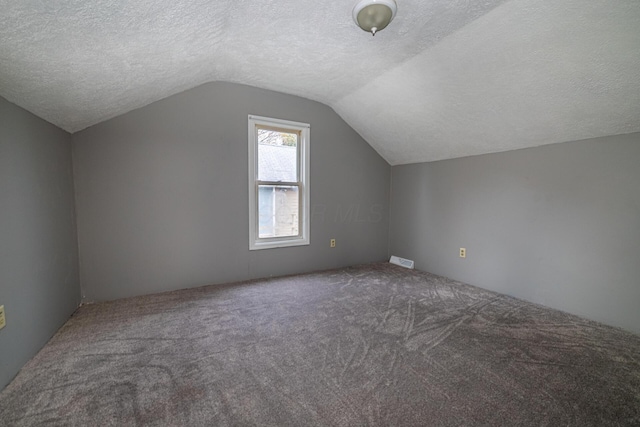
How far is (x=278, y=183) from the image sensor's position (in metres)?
3.52

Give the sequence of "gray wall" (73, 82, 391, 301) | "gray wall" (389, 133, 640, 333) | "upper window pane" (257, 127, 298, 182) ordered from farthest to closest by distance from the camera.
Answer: "upper window pane" (257, 127, 298, 182) < "gray wall" (73, 82, 391, 301) < "gray wall" (389, 133, 640, 333)

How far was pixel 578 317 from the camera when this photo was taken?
7.83ft

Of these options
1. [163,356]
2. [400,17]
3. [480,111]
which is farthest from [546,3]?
[163,356]

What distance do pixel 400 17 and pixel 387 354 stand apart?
2.29m

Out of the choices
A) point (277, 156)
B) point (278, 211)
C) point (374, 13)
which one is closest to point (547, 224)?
point (374, 13)

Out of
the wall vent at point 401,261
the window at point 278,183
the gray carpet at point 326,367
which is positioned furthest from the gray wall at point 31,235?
the wall vent at point 401,261

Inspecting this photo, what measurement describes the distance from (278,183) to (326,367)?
2.38m

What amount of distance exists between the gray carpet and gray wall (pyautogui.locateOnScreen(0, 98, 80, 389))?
164 mm

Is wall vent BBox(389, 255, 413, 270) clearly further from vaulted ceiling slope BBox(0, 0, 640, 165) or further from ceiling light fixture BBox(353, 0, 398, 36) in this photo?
ceiling light fixture BBox(353, 0, 398, 36)

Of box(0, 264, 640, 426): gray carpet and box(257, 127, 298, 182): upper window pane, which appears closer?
box(0, 264, 640, 426): gray carpet

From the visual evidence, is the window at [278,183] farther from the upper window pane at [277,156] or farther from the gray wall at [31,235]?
the gray wall at [31,235]

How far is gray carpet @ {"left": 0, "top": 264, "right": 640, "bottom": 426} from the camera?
51.3 inches

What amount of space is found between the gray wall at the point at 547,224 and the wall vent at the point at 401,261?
0.22 m

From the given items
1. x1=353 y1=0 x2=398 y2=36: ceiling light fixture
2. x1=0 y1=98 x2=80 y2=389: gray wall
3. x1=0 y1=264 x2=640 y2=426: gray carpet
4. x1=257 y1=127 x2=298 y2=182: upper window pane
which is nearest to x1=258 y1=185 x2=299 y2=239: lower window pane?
→ x1=257 y1=127 x2=298 y2=182: upper window pane
